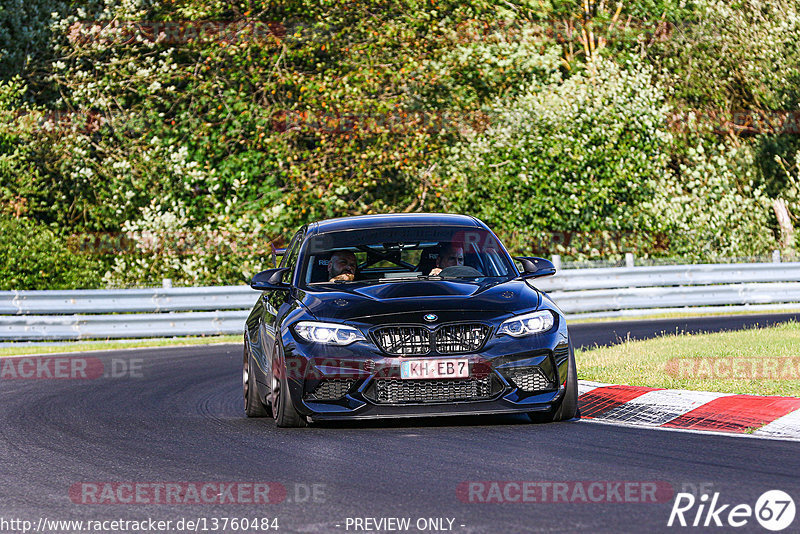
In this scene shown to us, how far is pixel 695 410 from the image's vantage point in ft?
29.7

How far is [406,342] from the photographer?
27.9ft

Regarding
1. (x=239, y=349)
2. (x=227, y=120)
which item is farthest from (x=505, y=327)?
(x=227, y=120)

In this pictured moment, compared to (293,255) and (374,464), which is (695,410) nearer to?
(374,464)

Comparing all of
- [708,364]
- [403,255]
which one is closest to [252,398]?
[403,255]

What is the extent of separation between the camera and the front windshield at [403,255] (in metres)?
9.86

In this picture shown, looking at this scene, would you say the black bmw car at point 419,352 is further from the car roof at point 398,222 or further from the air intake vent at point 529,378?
the car roof at point 398,222

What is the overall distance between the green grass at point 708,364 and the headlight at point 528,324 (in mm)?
1780

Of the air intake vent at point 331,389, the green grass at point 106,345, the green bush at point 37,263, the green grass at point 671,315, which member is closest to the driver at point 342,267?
the air intake vent at point 331,389

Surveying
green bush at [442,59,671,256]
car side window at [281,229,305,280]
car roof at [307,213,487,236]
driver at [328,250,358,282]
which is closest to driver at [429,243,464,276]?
car roof at [307,213,487,236]

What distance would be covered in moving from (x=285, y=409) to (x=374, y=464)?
1782 mm

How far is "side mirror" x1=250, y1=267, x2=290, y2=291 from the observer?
9875 millimetres

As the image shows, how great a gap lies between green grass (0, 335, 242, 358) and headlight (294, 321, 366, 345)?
1251 cm

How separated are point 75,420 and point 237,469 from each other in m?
3.63

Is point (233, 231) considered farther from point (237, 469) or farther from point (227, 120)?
point (237, 469)
